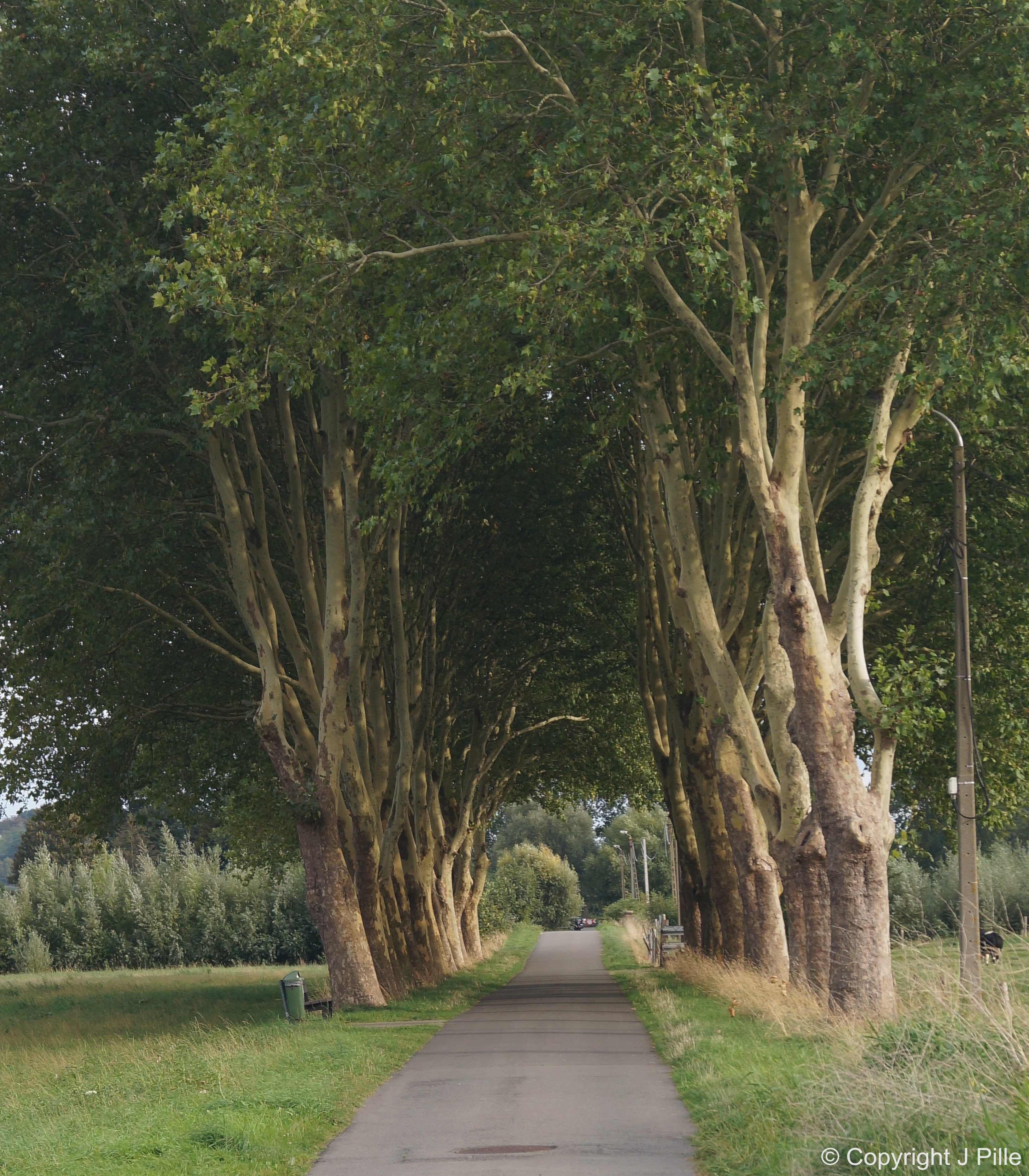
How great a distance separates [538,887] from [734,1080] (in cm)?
9380

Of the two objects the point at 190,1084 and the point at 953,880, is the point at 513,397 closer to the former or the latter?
the point at 190,1084

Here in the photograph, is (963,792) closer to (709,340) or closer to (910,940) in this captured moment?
(910,940)

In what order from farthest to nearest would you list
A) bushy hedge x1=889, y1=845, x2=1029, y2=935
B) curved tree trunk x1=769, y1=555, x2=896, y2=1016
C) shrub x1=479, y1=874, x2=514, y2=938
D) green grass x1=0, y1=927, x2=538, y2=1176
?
shrub x1=479, y1=874, x2=514, y2=938 < bushy hedge x1=889, y1=845, x2=1029, y2=935 < curved tree trunk x1=769, y1=555, x2=896, y2=1016 < green grass x1=0, y1=927, x2=538, y2=1176

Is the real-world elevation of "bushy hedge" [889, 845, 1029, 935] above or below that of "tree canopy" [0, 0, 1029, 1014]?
below

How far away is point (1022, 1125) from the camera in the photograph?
20.2 feet

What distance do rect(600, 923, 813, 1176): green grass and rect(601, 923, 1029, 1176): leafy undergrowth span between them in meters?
0.02

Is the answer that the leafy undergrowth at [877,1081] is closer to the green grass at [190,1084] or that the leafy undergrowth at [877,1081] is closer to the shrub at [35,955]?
the green grass at [190,1084]

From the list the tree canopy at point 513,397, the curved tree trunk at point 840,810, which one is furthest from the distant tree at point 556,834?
the curved tree trunk at point 840,810

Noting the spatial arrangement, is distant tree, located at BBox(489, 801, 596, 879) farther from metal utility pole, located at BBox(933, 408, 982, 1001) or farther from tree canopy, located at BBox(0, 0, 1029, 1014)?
metal utility pole, located at BBox(933, 408, 982, 1001)

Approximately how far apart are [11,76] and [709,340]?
404 inches

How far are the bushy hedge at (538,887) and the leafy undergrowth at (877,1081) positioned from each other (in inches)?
2954

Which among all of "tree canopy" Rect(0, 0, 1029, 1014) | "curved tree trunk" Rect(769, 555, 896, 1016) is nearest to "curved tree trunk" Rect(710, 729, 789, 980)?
"tree canopy" Rect(0, 0, 1029, 1014)

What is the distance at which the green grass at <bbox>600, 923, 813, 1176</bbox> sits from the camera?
7969mm

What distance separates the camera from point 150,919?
5109 centimetres
